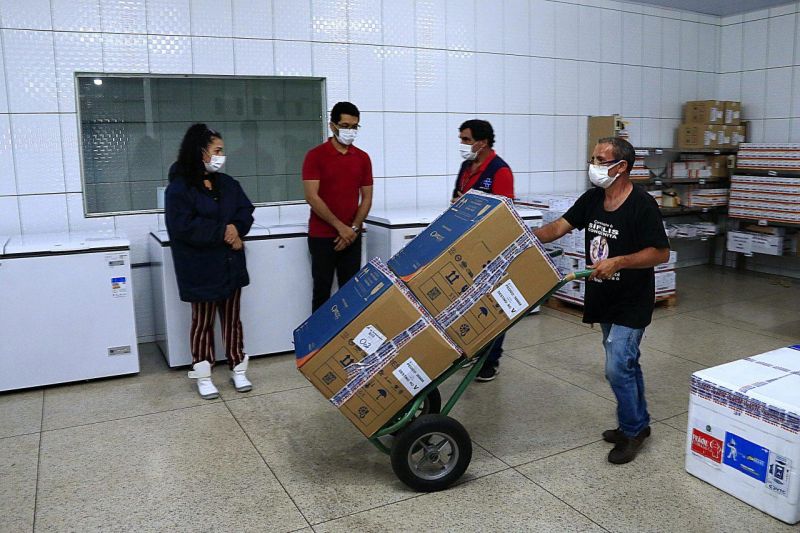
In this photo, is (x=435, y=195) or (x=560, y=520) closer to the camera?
(x=560, y=520)

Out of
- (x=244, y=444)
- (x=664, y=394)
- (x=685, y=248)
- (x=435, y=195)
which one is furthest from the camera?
(x=685, y=248)

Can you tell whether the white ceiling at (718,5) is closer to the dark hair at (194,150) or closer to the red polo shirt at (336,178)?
the red polo shirt at (336,178)

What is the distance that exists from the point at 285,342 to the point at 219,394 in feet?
2.63

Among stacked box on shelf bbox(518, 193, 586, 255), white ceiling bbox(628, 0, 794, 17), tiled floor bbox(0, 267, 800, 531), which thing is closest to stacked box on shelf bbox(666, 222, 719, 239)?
stacked box on shelf bbox(518, 193, 586, 255)

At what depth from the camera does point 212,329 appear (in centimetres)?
393

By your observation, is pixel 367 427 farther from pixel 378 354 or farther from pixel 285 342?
pixel 285 342

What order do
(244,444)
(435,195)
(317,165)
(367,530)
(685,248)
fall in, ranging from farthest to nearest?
(685,248)
(435,195)
(317,165)
(244,444)
(367,530)

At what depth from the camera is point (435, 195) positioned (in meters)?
5.83

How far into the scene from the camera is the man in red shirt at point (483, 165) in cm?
385

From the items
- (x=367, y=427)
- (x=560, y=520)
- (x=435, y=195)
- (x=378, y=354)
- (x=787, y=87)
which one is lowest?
(x=560, y=520)

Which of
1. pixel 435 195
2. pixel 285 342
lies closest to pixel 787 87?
pixel 435 195

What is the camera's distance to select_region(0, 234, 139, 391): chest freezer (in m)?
3.87

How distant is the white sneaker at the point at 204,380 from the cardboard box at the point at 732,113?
6.05 meters

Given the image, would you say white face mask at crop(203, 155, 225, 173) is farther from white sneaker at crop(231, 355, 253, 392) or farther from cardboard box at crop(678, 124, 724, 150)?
cardboard box at crop(678, 124, 724, 150)
